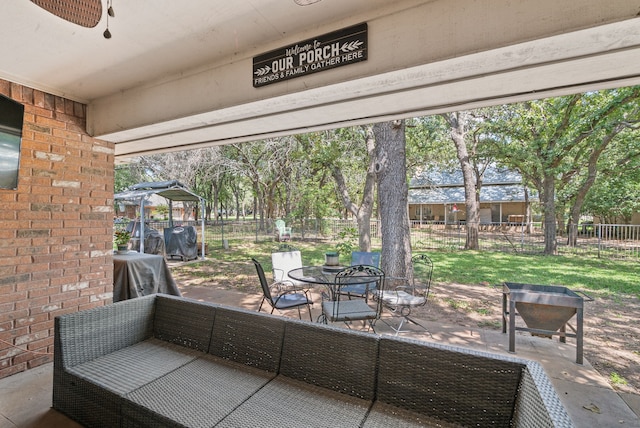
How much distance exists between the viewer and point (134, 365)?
2.12 m

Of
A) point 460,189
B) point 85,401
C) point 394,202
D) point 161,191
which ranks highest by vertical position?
point 460,189

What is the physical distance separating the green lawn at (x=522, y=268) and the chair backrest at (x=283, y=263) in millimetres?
3435

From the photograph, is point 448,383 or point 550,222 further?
point 550,222

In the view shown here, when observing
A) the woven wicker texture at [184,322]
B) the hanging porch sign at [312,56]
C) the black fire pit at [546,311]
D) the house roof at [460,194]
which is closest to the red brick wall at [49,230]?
the woven wicker texture at [184,322]

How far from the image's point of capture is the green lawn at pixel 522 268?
6.80m

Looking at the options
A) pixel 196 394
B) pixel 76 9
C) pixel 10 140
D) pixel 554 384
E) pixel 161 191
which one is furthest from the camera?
pixel 161 191

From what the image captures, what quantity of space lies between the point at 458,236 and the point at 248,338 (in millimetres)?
12928

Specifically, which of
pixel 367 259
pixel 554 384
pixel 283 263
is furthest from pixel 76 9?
pixel 367 259

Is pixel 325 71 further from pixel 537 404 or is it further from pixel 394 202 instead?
pixel 394 202

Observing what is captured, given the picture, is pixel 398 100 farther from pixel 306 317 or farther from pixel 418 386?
pixel 306 317

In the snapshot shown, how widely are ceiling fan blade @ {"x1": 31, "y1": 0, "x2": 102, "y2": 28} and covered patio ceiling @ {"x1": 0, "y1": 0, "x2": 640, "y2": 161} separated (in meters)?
0.21

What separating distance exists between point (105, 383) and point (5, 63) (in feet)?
8.01

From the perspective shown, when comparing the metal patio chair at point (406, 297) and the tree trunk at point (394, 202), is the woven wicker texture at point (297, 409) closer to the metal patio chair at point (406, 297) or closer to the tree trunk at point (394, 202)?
the metal patio chair at point (406, 297)

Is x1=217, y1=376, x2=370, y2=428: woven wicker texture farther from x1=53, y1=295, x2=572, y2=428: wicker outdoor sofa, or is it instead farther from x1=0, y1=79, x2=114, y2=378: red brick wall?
x1=0, y1=79, x2=114, y2=378: red brick wall
